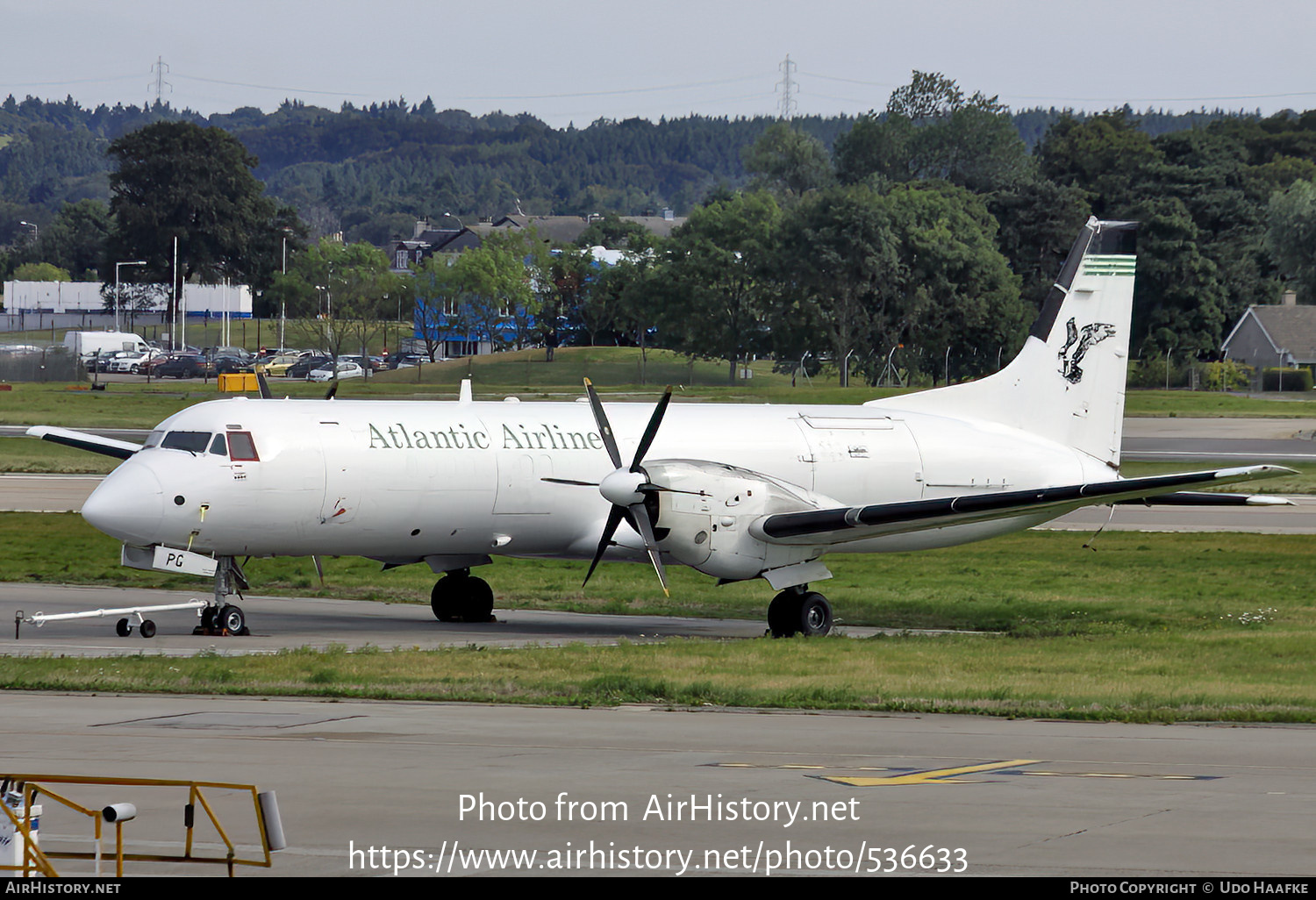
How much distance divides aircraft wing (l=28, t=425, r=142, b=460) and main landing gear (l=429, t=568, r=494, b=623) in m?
5.94

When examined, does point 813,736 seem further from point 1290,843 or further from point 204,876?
point 204,876

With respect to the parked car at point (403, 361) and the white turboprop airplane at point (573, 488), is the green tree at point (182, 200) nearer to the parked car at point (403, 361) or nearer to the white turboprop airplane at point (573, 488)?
the parked car at point (403, 361)

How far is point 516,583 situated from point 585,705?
50.9 feet

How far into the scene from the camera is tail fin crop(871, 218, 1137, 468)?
3000cm

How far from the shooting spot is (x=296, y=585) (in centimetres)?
3197

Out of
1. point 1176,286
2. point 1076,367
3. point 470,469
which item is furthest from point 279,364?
point 470,469

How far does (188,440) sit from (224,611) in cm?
275

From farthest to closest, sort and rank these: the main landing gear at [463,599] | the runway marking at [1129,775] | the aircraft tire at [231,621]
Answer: the main landing gear at [463,599] → the aircraft tire at [231,621] → the runway marking at [1129,775]

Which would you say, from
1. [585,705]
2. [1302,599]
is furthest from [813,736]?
[1302,599]

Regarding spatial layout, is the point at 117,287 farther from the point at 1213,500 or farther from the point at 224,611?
the point at 1213,500

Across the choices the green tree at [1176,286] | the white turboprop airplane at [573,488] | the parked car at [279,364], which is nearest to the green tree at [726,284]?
the green tree at [1176,286]

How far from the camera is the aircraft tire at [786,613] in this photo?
82.0ft

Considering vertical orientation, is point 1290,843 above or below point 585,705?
above

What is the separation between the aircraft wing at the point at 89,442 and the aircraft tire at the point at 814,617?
11771mm
